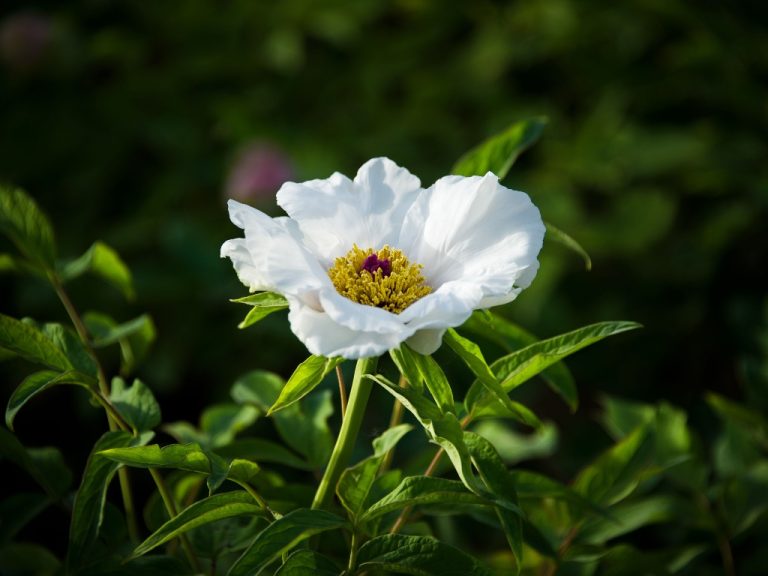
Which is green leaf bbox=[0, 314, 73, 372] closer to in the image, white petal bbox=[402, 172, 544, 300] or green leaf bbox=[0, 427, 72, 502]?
green leaf bbox=[0, 427, 72, 502]

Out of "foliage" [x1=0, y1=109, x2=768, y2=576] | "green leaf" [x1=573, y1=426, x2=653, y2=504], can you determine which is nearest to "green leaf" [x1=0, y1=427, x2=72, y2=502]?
"foliage" [x1=0, y1=109, x2=768, y2=576]

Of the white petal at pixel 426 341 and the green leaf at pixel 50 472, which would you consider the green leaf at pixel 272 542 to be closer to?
the white petal at pixel 426 341

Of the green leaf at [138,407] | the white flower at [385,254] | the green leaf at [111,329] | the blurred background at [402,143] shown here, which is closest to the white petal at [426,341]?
the white flower at [385,254]

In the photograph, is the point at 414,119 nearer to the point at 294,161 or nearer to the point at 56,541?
the point at 294,161

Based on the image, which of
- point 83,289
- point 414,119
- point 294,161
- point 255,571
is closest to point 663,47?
point 414,119

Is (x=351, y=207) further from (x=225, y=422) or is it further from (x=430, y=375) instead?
(x=225, y=422)

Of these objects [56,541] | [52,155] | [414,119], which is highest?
[52,155]
